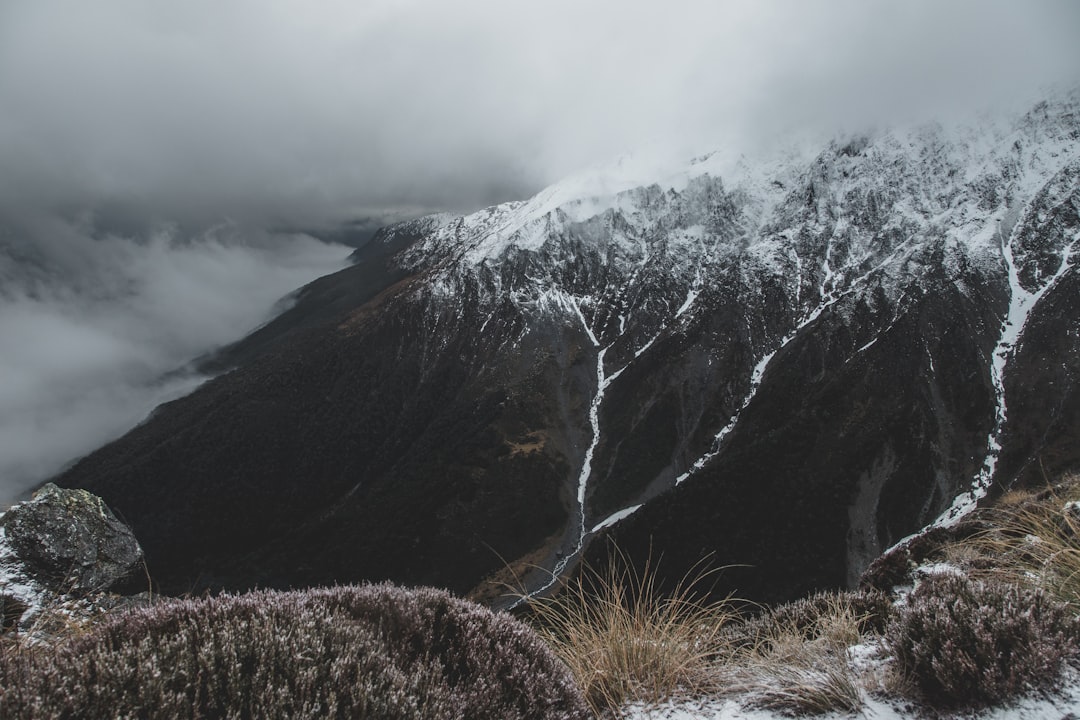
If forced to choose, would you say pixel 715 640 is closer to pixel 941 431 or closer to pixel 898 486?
pixel 898 486

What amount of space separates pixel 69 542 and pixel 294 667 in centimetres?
1029

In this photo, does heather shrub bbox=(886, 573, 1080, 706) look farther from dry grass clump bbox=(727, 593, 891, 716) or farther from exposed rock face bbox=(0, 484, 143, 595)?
exposed rock face bbox=(0, 484, 143, 595)

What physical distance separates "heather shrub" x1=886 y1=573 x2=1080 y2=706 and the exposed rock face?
10368mm

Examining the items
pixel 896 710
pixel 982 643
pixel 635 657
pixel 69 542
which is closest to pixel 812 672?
pixel 896 710

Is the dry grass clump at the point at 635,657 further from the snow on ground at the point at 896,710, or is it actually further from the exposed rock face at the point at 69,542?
the exposed rock face at the point at 69,542

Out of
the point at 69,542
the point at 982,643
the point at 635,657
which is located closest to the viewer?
the point at 982,643

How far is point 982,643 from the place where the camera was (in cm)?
346

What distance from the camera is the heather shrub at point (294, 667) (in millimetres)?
2385

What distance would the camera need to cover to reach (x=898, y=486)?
17850 centimetres

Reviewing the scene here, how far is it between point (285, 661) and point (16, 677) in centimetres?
109

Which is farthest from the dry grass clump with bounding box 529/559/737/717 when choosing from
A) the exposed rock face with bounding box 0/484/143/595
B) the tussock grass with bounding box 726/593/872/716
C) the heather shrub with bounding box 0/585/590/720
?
the exposed rock face with bounding box 0/484/143/595

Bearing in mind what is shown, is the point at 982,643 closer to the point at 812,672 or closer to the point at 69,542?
the point at 812,672

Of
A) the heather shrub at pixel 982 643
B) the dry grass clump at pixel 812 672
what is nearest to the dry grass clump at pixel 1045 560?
the heather shrub at pixel 982 643

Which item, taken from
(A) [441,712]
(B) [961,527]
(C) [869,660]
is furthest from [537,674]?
(B) [961,527]
